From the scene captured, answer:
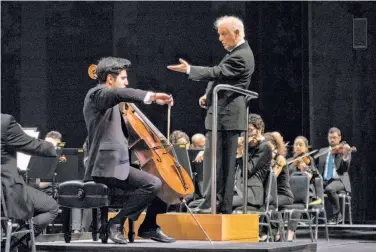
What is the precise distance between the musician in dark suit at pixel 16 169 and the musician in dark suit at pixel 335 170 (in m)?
5.53

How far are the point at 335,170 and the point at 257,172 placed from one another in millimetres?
3529

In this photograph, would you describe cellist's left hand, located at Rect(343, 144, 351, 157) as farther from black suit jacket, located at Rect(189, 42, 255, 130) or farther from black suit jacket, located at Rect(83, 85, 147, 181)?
black suit jacket, located at Rect(83, 85, 147, 181)

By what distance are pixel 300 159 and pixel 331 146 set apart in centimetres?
124

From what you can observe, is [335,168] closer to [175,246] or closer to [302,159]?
[302,159]

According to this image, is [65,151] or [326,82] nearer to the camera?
[65,151]

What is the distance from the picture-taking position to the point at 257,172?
689cm

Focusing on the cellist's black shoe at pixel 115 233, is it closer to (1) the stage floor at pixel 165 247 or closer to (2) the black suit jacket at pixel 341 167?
(1) the stage floor at pixel 165 247

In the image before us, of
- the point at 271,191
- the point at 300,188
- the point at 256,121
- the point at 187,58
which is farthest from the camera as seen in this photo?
the point at 187,58

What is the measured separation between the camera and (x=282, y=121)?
35.9 ft

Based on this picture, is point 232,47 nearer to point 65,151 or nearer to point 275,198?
point 275,198

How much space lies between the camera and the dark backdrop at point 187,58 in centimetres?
1091

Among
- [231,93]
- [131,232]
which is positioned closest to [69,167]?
[231,93]

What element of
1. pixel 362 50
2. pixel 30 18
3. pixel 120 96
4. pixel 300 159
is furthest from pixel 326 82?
pixel 120 96

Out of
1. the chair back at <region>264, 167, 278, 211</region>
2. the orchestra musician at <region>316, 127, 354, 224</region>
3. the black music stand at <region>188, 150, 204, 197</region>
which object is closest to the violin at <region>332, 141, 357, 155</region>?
the orchestra musician at <region>316, 127, 354, 224</region>
